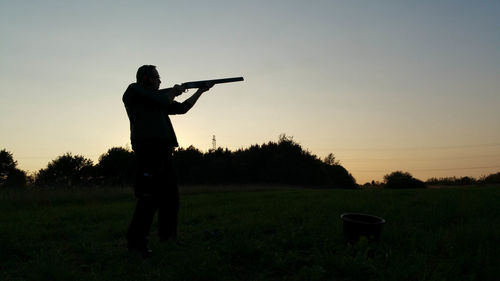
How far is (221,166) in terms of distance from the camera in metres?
64.9

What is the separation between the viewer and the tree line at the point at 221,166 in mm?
64625

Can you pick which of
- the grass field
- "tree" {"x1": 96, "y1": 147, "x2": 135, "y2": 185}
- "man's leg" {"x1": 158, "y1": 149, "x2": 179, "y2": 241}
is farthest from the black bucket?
"tree" {"x1": 96, "y1": 147, "x2": 135, "y2": 185}

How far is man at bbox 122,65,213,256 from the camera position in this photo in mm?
4801

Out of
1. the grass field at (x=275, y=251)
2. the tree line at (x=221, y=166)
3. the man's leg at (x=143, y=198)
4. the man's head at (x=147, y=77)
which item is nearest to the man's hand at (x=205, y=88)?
the man's head at (x=147, y=77)

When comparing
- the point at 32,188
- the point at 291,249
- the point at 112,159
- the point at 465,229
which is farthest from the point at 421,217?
the point at 112,159

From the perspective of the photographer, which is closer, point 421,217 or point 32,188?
point 421,217

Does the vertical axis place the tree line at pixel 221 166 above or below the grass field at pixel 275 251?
above

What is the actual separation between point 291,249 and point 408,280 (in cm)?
164

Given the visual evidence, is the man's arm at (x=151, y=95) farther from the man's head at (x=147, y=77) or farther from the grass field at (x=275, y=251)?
the grass field at (x=275, y=251)

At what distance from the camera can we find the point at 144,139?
4.89 m

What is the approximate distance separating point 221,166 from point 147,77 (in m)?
60.1

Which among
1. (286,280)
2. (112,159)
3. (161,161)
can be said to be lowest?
(286,280)

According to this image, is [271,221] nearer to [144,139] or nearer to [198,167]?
[144,139]

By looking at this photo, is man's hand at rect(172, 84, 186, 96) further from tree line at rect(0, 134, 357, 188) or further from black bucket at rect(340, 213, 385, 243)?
tree line at rect(0, 134, 357, 188)
